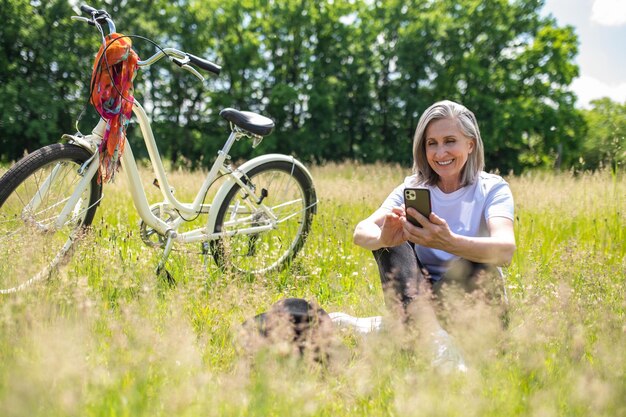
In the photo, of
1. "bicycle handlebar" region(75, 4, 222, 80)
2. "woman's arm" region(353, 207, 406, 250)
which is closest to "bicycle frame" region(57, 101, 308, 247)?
"bicycle handlebar" region(75, 4, 222, 80)

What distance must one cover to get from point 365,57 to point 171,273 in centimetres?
2461

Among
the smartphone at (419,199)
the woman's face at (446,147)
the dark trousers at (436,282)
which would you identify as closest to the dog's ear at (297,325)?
the dark trousers at (436,282)

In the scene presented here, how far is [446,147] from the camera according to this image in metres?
2.88

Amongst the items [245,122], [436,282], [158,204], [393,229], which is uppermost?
[245,122]

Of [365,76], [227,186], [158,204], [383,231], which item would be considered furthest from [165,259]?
[365,76]

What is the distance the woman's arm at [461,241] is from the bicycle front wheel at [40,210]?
1686mm

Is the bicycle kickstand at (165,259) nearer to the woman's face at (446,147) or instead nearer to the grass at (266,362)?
the grass at (266,362)

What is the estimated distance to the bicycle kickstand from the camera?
3.54 meters

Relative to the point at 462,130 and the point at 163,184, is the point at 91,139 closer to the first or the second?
the point at 163,184

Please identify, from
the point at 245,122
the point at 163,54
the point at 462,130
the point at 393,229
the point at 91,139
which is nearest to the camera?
the point at 393,229

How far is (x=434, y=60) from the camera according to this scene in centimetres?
2673

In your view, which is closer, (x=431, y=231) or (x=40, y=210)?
(x=431, y=231)

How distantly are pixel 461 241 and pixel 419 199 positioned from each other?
0.85 feet

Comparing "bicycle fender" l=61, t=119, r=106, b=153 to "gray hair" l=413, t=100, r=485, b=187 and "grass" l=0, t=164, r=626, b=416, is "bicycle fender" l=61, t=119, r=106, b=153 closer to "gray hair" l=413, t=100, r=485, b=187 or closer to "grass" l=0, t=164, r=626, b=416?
"grass" l=0, t=164, r=626, b=416
